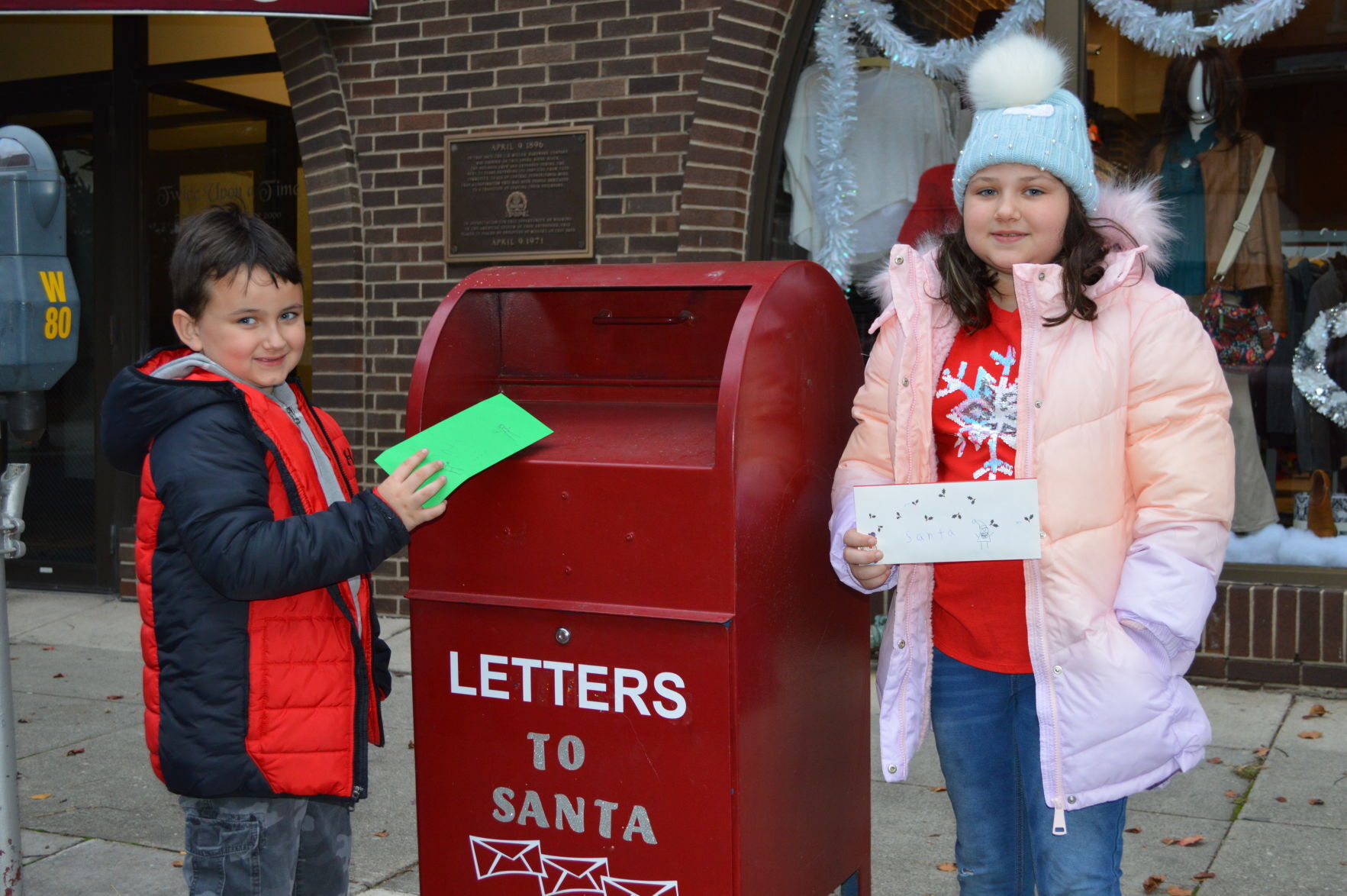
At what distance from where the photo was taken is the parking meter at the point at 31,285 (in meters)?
Result: 2.96

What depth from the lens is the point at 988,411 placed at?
2.31m

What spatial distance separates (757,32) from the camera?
5.32 metres

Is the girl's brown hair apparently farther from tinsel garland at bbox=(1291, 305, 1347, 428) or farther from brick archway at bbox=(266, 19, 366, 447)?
brick archway at bbox=(266, 19, 366, 447)

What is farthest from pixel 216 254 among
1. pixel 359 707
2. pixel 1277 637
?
pixel 1277 637

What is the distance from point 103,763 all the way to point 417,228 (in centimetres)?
269

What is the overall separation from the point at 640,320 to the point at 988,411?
2.80 ft

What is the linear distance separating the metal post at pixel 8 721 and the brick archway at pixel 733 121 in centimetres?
299

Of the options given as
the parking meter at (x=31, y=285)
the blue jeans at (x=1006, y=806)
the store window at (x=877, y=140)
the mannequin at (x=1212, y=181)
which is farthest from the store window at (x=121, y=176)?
the blue jeans at (x=1006, y=806)

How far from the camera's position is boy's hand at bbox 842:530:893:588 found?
2236mm

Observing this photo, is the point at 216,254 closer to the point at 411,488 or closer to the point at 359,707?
the point at 411,488

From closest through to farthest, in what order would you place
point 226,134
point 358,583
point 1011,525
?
point 1011,525
point 358,583
point 226,134

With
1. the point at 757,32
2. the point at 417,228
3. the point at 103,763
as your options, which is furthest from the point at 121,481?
the point at 757,32

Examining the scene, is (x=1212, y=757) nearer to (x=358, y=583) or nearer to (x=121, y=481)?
(x=358, y=583)

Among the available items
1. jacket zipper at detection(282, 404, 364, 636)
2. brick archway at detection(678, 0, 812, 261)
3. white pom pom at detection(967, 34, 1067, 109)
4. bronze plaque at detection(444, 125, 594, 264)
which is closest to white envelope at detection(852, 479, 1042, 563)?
white pom pom at detection(967, 34, 1067, 109)
